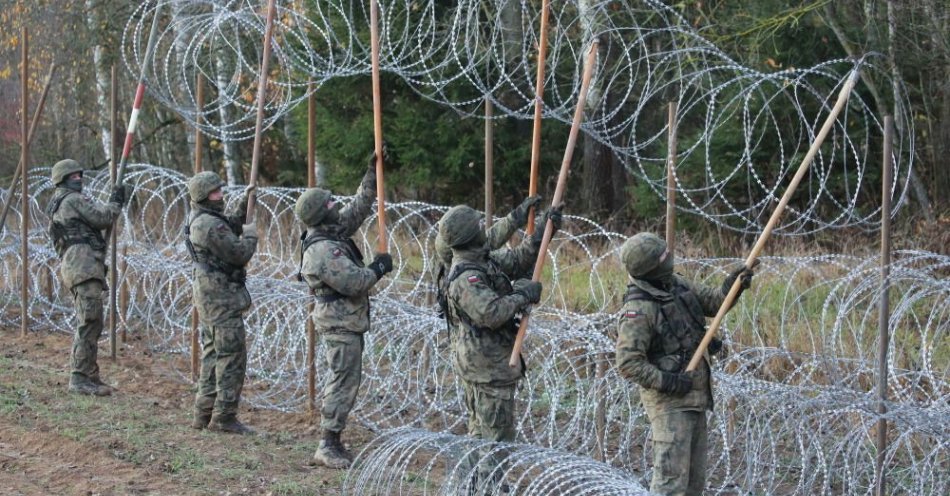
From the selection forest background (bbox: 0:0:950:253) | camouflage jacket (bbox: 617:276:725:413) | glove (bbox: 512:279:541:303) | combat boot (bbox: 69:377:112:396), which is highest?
forest background (bbox: 0:0:950:253)

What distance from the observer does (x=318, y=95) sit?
16.6m

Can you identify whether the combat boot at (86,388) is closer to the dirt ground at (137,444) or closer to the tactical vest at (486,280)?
the dirt ground at (137,444)

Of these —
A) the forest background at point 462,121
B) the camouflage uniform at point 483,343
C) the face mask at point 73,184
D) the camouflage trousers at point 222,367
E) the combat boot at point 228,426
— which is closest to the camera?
the camouflage uniform at point 483,343

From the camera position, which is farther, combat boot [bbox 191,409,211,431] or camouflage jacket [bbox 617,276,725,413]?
combat boot [bbox 191,409,211,431]

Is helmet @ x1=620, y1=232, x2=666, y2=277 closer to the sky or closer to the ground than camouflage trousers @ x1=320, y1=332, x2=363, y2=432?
closer to the sky

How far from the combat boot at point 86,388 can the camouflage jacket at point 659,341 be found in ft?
18.4

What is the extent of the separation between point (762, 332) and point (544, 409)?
1982 mm

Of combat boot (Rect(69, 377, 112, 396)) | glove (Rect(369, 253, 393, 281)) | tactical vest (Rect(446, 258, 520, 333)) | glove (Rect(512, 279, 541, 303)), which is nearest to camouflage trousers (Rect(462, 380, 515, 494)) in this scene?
tactical vest (Rect(446, 258, 520, 333))

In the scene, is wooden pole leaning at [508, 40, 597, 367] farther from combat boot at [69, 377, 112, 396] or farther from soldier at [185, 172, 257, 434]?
combat boot at [69, 377, 112, 396]

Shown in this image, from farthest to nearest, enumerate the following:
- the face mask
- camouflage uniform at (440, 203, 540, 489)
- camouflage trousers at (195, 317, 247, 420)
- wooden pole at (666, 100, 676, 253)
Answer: the face mask, camouflage trousers at (195, 317, 247, 420), wooden pole at (666, 100, 676, 253), camouflage uniform at (440, 203, 540, 489)

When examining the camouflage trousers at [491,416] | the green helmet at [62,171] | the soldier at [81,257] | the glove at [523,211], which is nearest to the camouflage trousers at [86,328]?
the soldier at [81,257]

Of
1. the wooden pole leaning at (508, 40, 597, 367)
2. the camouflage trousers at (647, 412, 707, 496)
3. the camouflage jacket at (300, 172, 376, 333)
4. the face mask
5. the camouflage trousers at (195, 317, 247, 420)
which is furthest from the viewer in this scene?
the face mask

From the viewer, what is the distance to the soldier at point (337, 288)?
7.95 m

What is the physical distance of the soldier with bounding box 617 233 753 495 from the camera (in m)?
6.07
